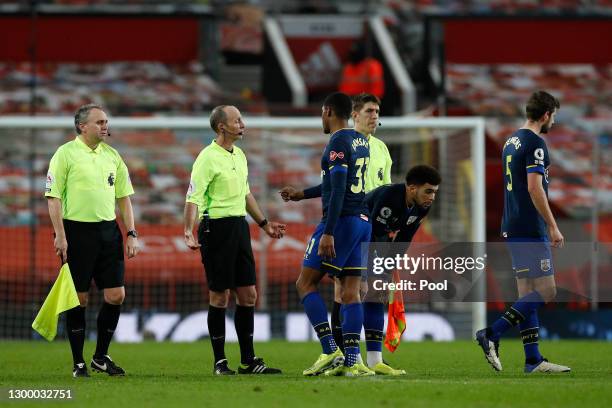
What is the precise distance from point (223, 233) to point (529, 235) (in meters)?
2.31

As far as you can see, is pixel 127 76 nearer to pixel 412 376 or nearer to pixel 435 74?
pixel 435 74

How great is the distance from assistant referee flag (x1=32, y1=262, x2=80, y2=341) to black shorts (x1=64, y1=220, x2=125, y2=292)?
169 millimetres

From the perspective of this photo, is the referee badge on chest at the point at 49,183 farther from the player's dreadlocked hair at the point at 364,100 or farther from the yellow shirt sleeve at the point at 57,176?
the player's dreadlocked hair at the point at 364,100

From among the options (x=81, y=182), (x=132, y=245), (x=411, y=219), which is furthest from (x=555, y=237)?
(x=81, y=182)

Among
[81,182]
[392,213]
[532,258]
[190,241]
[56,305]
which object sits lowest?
[56,305]

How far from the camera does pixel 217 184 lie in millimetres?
9703

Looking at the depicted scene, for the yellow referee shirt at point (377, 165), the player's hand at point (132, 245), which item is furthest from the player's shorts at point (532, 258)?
the player's hand at point (132, 245)

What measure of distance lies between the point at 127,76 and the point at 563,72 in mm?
8199

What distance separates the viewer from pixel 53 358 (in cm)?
1182

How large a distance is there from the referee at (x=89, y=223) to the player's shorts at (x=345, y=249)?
1496 mm

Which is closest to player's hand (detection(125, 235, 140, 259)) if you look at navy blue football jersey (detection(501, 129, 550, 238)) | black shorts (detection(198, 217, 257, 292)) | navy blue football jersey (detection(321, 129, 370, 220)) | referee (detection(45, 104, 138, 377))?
referee (detection(45, 104, 138, 377))

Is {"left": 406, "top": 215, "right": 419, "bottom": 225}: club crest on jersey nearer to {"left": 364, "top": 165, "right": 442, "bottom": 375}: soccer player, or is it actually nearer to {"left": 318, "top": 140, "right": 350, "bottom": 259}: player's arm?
Answer: {"left": 364, "top": 165, "right": 442, "bottom": 375}: soccer player

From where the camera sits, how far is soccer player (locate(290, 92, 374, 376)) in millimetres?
8852

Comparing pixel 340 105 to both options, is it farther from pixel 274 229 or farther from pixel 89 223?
pixel 89 223
